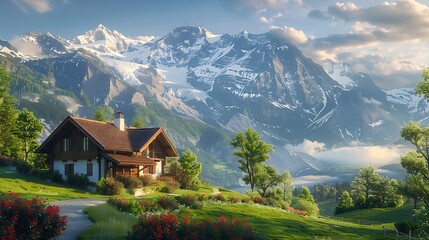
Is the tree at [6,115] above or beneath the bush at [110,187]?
above

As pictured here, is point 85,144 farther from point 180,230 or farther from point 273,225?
point 180,230

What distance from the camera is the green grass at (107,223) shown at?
81.4 feet

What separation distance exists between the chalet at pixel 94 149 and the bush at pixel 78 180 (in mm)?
2199

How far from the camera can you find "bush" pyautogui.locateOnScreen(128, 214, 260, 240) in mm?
23156

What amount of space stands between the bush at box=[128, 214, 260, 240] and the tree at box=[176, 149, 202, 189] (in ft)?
164

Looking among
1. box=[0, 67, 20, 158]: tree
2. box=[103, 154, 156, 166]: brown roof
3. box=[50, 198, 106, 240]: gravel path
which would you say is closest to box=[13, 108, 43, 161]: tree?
box=[0, 67, 20, 158]: tree

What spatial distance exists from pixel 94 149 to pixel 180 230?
39.3 m

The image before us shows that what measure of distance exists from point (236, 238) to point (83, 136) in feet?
144

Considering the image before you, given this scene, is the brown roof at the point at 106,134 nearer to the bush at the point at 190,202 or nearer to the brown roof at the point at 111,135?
the brown roof at the point at 111,135

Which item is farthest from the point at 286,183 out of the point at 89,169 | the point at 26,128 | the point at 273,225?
the point at 273,225

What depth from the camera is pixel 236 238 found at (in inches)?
884

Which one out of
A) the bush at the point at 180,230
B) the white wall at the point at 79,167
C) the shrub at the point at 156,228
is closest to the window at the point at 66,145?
the white wall at the point at 79,167

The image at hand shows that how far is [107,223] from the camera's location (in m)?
27.0

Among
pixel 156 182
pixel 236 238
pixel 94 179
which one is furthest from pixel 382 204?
pixel 236 238
